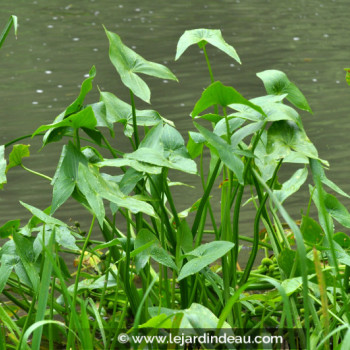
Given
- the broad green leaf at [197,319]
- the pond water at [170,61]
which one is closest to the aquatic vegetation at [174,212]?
the broad green leaf at [197,319]

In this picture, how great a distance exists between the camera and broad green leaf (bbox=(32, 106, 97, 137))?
895 millimetres

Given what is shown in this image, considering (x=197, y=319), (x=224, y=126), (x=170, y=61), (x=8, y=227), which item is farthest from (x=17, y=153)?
(x=170, y=61)

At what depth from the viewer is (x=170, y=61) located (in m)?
4.00

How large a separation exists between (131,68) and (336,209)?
1.18 ft

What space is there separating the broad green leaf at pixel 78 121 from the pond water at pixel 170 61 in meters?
1.05

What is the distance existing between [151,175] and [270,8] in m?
4.77

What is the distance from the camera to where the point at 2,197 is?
86.4 inches

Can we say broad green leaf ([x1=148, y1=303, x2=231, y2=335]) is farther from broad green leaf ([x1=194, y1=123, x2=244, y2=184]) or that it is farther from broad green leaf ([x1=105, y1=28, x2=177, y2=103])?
broad green leaf ([x1=105, y1=28, x2=177, y2=103])

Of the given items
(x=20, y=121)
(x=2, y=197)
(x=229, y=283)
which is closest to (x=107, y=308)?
(x=229, y=283)

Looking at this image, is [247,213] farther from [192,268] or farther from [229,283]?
[192,268]

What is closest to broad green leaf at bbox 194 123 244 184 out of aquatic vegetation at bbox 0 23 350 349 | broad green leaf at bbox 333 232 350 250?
aquatic vegetation at bbox 0 23 350 349

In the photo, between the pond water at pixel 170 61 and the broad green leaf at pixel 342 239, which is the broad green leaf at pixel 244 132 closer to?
the broad green leaf at pixel 342 239

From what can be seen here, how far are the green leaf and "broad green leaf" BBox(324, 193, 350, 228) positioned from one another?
0.67 ft

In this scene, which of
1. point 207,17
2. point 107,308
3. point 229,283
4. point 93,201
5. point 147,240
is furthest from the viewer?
point 207,17
